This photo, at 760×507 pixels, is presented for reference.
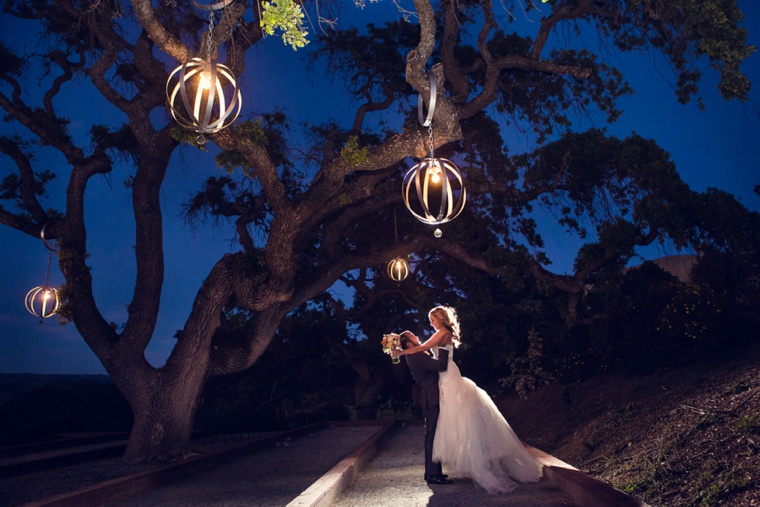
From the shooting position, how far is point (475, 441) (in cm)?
591

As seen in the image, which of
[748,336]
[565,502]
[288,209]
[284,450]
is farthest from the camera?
[284,450]

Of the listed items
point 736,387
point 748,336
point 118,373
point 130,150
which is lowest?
point 736,387

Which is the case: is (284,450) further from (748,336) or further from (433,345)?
(748,336)

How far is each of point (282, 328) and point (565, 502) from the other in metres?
14.0

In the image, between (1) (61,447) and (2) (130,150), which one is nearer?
(2) (130,150)

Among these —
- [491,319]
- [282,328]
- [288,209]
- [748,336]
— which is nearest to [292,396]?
[282,328]

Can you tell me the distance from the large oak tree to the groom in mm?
3148

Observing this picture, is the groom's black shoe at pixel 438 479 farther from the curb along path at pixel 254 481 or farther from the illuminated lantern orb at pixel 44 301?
the illuminated lantern orb at pixel 44 301

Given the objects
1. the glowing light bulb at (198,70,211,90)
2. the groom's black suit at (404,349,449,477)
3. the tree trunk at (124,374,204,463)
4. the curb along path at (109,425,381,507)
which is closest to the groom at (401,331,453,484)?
the groom's black suit at (404,349,449,477)

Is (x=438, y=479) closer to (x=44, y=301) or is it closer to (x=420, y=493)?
(x=420, y=493)

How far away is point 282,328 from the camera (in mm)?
17938

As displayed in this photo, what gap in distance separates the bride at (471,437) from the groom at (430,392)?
0.06m

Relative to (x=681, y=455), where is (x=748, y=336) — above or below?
above

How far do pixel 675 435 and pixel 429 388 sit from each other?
2710mm
